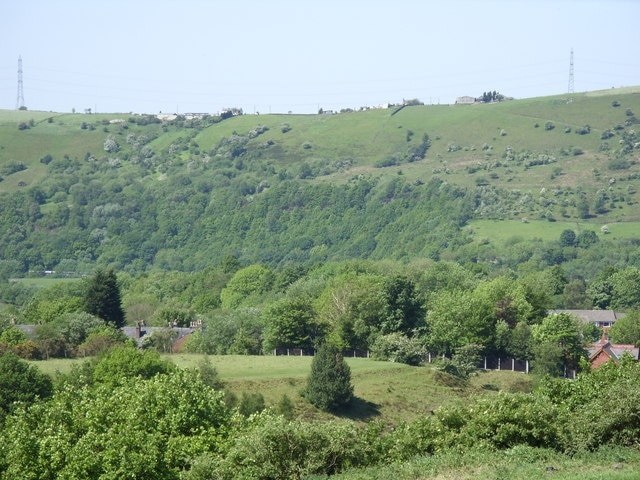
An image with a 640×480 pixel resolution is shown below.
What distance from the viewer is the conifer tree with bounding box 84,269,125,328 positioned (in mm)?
105938

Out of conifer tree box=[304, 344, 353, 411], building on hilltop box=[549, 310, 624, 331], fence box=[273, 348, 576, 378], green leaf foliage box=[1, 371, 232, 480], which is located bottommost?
building on hilltop box=[549, 310, 624, 331]

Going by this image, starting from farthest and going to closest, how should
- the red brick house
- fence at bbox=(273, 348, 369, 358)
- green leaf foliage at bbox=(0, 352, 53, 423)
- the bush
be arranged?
1. fence at bbox=(273, 348, 369, 358)
2. the red brick house
3. green leaf foliage at bbox=(0, 352, 53, 423)
4. the bush

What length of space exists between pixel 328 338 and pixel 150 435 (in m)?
54.8

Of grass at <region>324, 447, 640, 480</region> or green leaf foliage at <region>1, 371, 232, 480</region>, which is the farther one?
green leaf foliage at <region>1, 371, 232, 480</region>

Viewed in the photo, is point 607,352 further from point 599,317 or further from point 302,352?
point 599,317

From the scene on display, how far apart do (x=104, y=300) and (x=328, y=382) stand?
36.3 m

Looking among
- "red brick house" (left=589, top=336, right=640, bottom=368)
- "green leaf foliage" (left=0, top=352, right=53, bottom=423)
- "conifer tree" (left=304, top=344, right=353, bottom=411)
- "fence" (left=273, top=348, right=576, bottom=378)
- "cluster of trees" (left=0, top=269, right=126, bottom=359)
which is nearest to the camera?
"green leaf foliage" (left=0, top=352, right=53, bottom=423)

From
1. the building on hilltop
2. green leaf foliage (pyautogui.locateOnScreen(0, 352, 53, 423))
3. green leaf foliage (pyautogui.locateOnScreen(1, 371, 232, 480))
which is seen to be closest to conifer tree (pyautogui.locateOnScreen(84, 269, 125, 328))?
green leaf foliage (pyautogui.locateOnScreen(0, 352, 53, 423))

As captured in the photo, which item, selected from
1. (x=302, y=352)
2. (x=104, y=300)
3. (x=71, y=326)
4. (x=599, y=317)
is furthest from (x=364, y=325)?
(x=599, y=317)

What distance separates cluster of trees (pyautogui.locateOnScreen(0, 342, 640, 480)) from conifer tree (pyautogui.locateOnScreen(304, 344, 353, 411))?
77.8 feet

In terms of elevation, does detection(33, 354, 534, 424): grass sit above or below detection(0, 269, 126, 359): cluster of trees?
below

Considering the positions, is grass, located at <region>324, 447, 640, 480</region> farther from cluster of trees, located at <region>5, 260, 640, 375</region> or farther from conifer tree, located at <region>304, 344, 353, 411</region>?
cluster of trees, located at <region>5, 260, 640, 375</region>

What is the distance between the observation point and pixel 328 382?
75375mm

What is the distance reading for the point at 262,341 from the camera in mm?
104250
